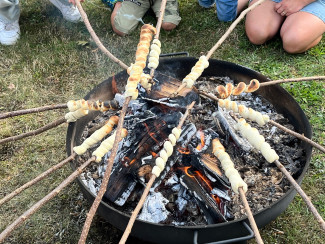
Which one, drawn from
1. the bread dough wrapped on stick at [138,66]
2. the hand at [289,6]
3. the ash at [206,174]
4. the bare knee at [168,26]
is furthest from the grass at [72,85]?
the bread dough wrapped on stick at [138,66]

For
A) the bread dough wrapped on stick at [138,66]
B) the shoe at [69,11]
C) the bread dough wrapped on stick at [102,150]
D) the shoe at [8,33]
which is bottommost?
the shoe at [8,33]

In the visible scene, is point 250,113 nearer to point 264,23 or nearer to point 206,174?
point 206,174

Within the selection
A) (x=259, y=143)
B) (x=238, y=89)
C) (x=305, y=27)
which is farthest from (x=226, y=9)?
(x=259, y=143)

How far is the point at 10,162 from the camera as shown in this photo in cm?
258

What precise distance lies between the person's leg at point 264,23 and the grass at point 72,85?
0.40ft

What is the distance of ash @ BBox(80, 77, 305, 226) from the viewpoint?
1744 millimetres

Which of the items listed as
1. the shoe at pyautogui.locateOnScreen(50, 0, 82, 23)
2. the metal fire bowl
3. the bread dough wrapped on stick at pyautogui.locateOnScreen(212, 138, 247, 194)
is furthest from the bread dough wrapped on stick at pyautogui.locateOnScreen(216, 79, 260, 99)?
the shoe at pyautogui.locateOnScreen(50, 0, 82, 23)

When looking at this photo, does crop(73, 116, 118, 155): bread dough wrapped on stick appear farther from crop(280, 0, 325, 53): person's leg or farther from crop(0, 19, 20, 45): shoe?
crop(0, 19, 20, 45): shoe

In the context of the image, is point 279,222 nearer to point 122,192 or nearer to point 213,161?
point 213,161

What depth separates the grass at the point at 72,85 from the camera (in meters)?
2.16

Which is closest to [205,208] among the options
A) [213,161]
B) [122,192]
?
[213,161]

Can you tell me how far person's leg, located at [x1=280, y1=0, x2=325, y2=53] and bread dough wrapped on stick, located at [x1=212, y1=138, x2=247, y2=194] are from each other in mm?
1820

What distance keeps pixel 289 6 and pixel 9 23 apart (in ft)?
9.37

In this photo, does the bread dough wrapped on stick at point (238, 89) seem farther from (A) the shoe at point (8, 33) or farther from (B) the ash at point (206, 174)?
(A) the shoe at point (8, 33)
